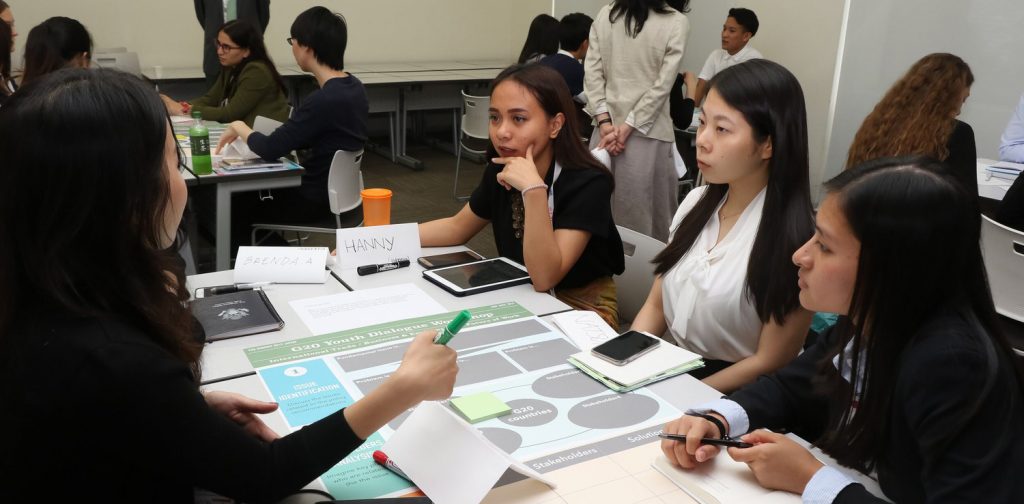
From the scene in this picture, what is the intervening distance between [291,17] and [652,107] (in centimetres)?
440

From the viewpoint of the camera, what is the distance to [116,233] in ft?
3.06

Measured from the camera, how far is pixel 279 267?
1967 mm

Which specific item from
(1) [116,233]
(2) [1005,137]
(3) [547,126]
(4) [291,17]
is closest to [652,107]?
(3) [547,126]

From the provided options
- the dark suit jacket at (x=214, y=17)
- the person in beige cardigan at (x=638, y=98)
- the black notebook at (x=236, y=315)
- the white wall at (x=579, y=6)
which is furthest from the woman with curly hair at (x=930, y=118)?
the white wall at (x=579, y=6)

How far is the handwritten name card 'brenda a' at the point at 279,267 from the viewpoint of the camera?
195 centimetres

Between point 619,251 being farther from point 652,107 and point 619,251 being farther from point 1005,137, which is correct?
point 1005,137

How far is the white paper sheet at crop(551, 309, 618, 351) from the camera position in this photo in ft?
5.32

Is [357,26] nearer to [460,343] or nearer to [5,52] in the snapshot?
[5,52]

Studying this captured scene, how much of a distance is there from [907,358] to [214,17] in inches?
206

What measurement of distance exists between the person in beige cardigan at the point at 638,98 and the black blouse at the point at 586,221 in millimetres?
1467

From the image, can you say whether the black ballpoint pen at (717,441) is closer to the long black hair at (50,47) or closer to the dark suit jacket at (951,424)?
the dark suit jacket at (951,424)

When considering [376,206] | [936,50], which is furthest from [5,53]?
[936,50]

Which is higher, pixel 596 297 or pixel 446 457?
pixel 446 457

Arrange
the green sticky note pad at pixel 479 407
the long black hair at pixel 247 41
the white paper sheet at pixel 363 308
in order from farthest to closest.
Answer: the long black hair at pixel 247 41
the white paper sheet at pixel 363 308
the green sticky note pad at pixel 479 407
